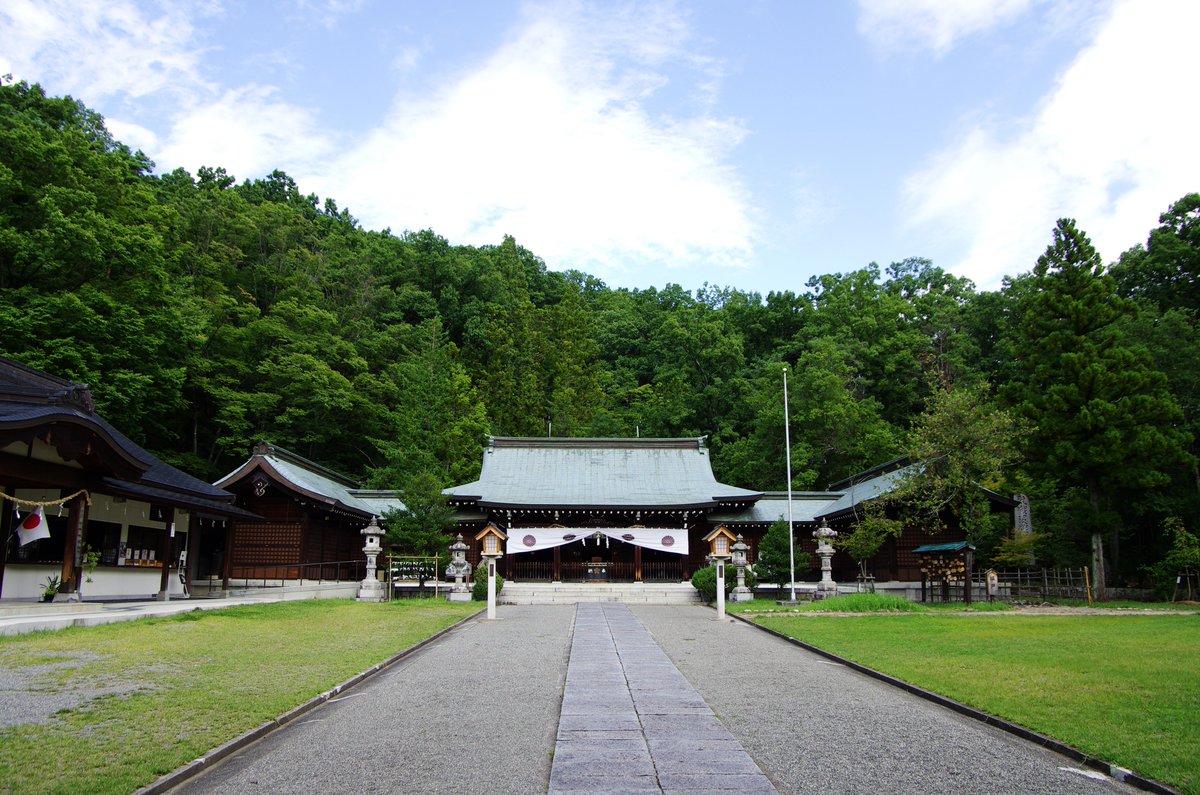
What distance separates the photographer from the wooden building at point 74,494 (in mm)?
15312

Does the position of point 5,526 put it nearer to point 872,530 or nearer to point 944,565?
point 872,530

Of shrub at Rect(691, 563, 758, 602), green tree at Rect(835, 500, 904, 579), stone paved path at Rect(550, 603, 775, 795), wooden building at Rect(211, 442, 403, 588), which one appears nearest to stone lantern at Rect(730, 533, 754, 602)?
shrub at Rect(691, 563, 758, 602)

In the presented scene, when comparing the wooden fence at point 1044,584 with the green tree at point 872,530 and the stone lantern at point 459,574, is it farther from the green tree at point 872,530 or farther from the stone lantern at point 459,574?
the stone lantern at point 459,574

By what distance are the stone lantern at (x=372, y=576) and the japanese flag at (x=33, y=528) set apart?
9.94m

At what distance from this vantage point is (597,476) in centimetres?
3434

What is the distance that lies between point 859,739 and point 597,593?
21.7 m

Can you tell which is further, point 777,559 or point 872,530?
point 777,559

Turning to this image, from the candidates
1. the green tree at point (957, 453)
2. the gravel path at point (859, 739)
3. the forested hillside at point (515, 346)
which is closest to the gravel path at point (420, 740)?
the gravel path at point (859, 739)

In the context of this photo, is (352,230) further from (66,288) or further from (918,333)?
(918,333)

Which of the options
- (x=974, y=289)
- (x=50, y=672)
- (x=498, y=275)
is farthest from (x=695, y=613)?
(x=974, y=289)

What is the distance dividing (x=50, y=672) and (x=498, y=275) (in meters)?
46.2

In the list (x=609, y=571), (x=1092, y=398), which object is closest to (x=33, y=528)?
(x=609, y=571)

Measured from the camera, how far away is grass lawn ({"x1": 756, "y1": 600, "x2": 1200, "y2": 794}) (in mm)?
6266

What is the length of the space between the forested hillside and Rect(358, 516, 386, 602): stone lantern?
11.6ft
